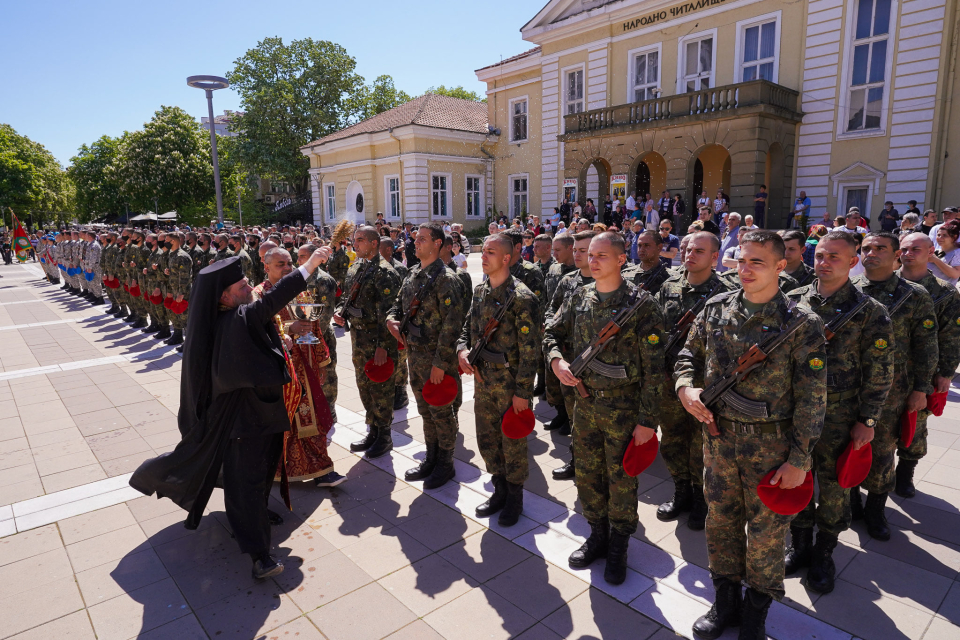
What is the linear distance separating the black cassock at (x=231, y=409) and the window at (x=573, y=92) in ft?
67.4

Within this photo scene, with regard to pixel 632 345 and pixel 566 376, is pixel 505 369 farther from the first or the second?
pixel 632 345

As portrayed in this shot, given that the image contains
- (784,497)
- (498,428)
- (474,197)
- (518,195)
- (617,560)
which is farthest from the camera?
(474,197)

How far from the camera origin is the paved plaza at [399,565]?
10.4 feet

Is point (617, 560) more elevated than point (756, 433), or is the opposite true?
point (756, 433)

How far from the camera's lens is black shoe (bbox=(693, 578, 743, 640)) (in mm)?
2994

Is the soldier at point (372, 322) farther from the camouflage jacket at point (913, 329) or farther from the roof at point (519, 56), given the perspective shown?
the roof at point (519, 56)

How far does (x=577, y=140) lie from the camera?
2027 cm

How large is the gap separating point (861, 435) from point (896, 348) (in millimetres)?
1065

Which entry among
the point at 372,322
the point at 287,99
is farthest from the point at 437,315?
the point at 287,99

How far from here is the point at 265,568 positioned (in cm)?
358

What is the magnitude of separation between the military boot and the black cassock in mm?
3482

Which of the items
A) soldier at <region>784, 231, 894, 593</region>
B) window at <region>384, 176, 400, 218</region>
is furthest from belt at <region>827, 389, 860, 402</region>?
window at <region>384, 176, 400, 218</region>

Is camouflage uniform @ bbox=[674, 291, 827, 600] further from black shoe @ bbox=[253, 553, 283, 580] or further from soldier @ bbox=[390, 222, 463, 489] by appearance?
black shoe @ bbox=[253, 553, 283, 580]

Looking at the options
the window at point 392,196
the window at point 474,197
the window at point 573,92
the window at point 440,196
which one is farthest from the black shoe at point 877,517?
the window at point 392,196
